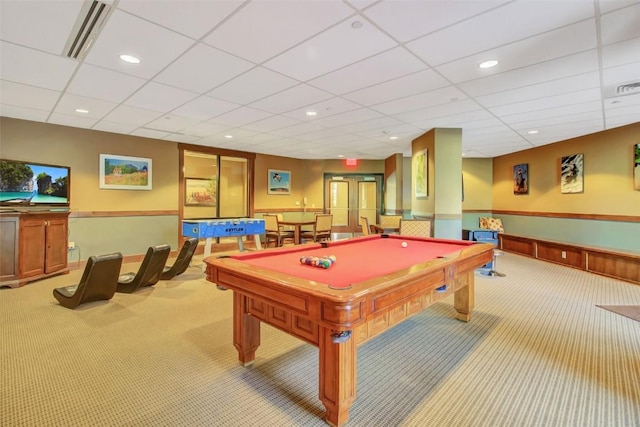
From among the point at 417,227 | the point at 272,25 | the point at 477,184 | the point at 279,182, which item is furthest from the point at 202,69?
the point at 477,184

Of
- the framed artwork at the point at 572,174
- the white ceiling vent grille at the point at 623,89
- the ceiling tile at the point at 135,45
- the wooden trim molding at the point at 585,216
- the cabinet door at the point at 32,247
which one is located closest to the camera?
the ceiling tile at the point at 135,45

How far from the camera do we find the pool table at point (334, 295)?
5.05 feet

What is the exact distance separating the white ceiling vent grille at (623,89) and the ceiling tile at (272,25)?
3419 millimetres

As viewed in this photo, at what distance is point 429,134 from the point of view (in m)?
5.64

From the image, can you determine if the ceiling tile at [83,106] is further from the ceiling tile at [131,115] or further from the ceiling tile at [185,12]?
the ceiling tile at [185,12]

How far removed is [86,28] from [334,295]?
2.78m

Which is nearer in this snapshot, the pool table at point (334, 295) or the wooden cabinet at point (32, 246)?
the pool table at point (334, 295)

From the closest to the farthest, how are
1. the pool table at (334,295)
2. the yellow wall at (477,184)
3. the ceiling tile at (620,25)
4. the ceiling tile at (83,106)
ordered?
the pool table at (334,295)
the ceiling tile at (620,25)
the ceiling tile at (83,106)
the yellow wall at (477,184)

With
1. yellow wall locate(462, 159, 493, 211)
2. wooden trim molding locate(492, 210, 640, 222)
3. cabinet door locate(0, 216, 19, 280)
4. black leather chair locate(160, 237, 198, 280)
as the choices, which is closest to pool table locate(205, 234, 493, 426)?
black leather chair locate(160, 237, 198, 280)

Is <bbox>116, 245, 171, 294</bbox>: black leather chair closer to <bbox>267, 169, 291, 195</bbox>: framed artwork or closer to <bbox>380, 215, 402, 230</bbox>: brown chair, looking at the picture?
<bbox>267, 169, 291, 195</bbox>: framed artwork

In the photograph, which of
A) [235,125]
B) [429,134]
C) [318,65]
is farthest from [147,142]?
[429,134]

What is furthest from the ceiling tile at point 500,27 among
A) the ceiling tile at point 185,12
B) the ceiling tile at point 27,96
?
the ceiling tile at point 27,96

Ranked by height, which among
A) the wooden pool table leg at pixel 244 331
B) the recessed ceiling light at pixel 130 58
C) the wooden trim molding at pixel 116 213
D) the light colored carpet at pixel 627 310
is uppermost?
the recessed ceiling light at pixel 130 58

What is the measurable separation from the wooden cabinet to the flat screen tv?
0.48 meters
